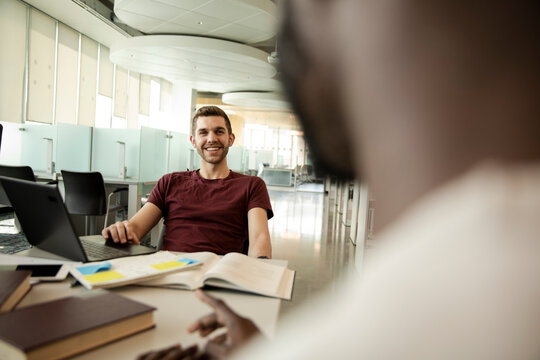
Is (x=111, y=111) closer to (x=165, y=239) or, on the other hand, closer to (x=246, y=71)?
(x=246, y=71)

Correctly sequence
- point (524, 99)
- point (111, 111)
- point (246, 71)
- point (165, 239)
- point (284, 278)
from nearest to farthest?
point (524, 99)
point (284, 278)
point (165, 239)
point (246, 71)
point (111, 111)

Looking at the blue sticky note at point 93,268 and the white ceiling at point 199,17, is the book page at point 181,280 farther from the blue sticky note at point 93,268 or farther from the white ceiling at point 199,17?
the white ceiling at point 199,17

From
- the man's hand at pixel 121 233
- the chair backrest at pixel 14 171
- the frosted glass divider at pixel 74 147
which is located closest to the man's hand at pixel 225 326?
the man's hand at pixel 121 233

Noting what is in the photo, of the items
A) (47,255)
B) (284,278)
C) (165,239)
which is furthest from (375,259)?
(165,239)

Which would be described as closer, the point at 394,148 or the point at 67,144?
the point at 394,148

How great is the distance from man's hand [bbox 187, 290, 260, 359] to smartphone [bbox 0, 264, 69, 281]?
64 centimetres

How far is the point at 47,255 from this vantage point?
1.11 m

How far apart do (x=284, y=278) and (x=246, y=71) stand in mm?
8367

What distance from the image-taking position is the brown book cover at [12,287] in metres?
0.66

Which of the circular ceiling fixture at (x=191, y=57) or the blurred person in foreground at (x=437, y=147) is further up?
the circular ceiling fixture at (x=191, y=57)

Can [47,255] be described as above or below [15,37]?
below

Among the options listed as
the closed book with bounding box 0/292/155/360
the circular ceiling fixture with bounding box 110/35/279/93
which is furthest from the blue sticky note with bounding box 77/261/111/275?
the circular ceiling fixture with bounding box 110/35/279/93

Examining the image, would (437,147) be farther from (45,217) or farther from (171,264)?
(45,217)

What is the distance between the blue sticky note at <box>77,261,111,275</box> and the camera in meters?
0.90
